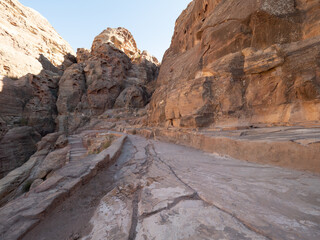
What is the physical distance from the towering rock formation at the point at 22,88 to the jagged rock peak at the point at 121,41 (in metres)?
8.91

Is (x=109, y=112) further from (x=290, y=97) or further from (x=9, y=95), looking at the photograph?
(x=290, y=97)

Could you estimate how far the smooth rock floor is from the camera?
1.01m

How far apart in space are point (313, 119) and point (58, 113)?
22.2 m

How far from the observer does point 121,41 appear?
26219 mm

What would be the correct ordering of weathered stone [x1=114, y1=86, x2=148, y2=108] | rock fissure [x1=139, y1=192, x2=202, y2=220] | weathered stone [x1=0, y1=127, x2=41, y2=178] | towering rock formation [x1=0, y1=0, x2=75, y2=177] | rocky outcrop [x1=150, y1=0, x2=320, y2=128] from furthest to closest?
weathered stone [x1=114, y1=86, x2=148, y2=108]
towering rock formation [x1=0, y1=0, x2=75, y2=177]
weathered stone [x1=0, y1=127, x2=41, y2=178]
rocky outcrop [x1=150, y1=0, x2=320, y2=128]
rock fissure [x1=139, y1=192, x2=202, y2=220]

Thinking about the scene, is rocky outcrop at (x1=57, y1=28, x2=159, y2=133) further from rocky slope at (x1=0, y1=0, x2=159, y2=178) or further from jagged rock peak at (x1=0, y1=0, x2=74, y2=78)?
jagged rock peak at (x1=0, y1=0, x2=74, y2=78)

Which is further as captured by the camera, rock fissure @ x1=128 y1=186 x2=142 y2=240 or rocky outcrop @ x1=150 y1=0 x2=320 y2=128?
rocky outcrop @ x1=150 y1=0 x2=320 y2=128

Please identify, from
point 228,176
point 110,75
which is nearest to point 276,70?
point 228,176

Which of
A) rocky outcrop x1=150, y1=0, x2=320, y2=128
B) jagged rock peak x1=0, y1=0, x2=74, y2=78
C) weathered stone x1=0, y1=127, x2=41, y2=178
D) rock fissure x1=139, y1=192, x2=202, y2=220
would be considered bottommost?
weathered stone x1=0, y1=127, x2=41, y2=178

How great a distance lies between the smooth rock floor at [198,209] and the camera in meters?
1.01

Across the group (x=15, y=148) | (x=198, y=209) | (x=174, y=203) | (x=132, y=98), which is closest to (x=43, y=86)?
(x=15, y=148)

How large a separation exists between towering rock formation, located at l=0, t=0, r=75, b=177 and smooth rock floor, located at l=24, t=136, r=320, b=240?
48.4 ft

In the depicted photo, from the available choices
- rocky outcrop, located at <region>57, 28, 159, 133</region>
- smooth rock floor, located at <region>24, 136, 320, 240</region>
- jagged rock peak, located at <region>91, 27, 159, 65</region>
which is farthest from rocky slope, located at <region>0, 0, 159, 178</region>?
smooth rock floor, located at <region>24, 136, 320, 240</region>

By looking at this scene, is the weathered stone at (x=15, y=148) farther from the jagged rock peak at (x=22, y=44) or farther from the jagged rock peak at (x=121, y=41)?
the jagged rock peak at (x=121, y=41)
